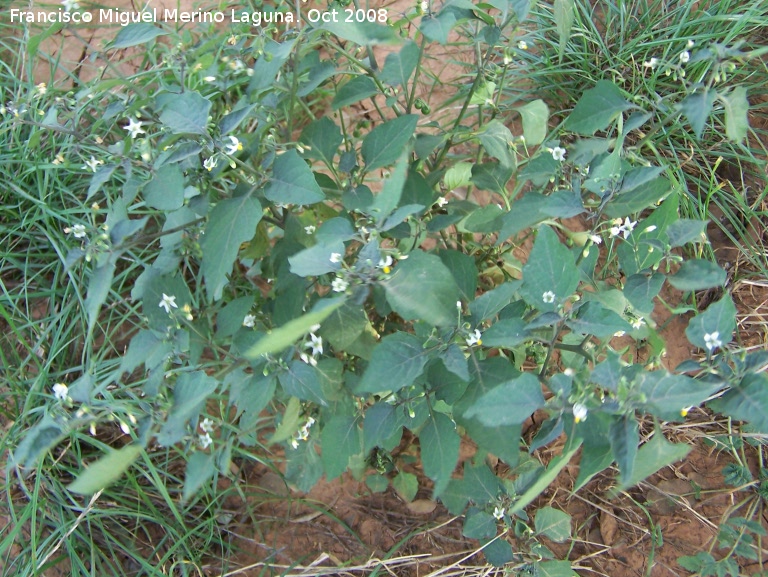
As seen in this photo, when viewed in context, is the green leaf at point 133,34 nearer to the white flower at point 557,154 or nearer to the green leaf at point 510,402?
the white flower at point 557,154

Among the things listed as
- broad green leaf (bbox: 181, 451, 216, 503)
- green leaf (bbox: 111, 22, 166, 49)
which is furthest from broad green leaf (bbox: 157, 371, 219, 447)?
green leaf (bbox: 111, 22, 166, 49)

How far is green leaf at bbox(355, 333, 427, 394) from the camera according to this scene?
1255 millimetres

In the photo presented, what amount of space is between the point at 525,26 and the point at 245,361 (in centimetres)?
191

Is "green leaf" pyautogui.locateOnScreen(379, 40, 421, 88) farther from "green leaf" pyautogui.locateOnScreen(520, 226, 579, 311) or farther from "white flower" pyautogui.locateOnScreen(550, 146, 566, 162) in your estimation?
"green leaf" pyautogui.locateOnScreen(520, 226, 579, 311)

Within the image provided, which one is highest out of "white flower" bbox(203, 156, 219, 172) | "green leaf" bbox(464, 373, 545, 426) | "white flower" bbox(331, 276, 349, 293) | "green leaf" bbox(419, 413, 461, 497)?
"white flower" bbox(203, 156, 219, 172)

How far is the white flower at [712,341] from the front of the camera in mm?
1238

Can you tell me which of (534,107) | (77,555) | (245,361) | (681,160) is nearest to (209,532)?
(77,555)

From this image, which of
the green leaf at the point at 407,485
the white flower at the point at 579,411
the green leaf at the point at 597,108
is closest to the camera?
the white flower at the point at 579,411

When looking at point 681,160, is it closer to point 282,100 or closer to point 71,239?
point 282,100

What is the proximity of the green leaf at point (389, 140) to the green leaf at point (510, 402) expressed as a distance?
0.64 metres

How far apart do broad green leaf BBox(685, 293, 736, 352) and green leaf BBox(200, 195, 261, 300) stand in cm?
90

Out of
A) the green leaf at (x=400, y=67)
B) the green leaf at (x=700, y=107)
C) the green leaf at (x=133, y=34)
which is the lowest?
the green leaf at (x=400, y=67)

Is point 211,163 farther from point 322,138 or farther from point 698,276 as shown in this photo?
point 698,276

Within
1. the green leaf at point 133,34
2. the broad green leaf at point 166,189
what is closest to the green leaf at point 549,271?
the broad green leaf at point 166,189
